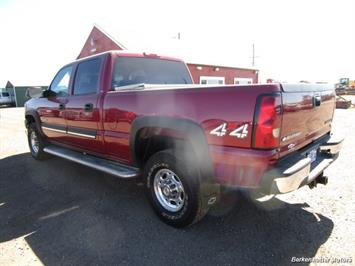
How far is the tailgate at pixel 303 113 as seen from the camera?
2420mm

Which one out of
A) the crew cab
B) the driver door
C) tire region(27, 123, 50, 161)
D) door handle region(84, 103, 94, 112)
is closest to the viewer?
door handle region(84, 103, 94, 112)

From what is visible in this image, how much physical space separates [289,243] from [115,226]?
6.37 ft

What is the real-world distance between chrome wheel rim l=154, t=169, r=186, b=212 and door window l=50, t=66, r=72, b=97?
103 inches

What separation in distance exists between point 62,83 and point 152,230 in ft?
11.3

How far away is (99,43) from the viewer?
20.4 meters

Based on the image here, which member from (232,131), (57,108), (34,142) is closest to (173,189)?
(232,131)

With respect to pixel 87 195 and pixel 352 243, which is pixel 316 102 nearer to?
pixel 352 243

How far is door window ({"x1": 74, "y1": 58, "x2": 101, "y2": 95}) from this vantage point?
407 centimetres

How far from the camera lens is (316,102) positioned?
289 cm

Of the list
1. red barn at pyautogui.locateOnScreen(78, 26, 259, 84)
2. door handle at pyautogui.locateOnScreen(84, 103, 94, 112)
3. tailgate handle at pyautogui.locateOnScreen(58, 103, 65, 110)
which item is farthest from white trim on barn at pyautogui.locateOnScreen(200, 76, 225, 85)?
door handle at pyautogui.locateOnScreen(84, 103, 94, 112)

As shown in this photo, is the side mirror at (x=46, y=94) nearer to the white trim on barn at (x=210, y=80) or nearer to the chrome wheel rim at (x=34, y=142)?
the chrome wheel rim at (x=34, y=142)

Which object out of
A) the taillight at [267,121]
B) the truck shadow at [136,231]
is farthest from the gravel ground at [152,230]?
the taillight at [267,121]

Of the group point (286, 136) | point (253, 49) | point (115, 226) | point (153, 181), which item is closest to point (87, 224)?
point (115, 226)

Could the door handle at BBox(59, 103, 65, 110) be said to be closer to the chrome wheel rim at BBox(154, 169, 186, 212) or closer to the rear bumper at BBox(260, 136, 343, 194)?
the chrome wheel rim at BBox(154, 169, 186, 212)
